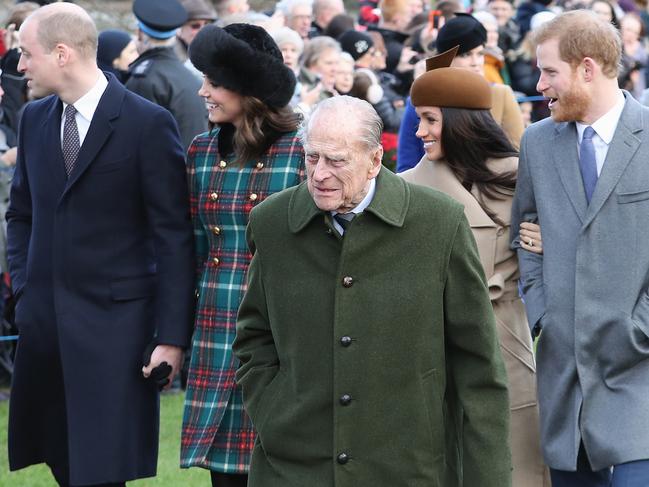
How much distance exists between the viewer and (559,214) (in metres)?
5.23

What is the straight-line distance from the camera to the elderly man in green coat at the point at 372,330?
4227 mm

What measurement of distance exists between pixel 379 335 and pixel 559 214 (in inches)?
50.4

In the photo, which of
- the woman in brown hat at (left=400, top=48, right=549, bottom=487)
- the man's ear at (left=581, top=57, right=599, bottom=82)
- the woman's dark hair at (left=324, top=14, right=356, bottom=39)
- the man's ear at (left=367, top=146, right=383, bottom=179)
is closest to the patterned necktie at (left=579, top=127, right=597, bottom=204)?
the man's ear at (left=581, top=57, right=599, bottom=82)

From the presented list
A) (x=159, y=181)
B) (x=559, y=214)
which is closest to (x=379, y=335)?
(x=559, y=214)

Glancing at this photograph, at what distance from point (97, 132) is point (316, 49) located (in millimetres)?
5225

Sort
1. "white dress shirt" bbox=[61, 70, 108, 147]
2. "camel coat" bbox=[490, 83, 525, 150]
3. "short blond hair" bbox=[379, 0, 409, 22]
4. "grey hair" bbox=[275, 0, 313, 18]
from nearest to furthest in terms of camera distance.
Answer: "white dress shirt" bbox=[61, 70, 108, 147] → "camel coat" bbox=[490, 83, 525, 150] → "grey hair" bbox=[275, 0, 313, 18] → "short blond hair" bbox=[379, 0, 409, 22]

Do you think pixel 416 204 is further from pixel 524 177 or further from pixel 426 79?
pixel 426 79

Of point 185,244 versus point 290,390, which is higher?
point 290,390

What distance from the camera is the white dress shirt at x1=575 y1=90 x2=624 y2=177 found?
17.0ft

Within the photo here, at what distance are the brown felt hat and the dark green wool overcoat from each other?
1.51 meters

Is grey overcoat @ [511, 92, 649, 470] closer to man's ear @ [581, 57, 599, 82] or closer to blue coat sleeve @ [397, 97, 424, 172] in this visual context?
man's ear @ [581, 57, 599, 82]

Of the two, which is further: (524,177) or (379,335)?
(524,177)

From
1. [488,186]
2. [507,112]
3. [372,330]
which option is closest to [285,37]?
[507,112]

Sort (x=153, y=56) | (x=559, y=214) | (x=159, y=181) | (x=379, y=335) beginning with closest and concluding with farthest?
(x=379, y=335), (x=559, y=214), (x=159, y=181), (x=153, y=56)
